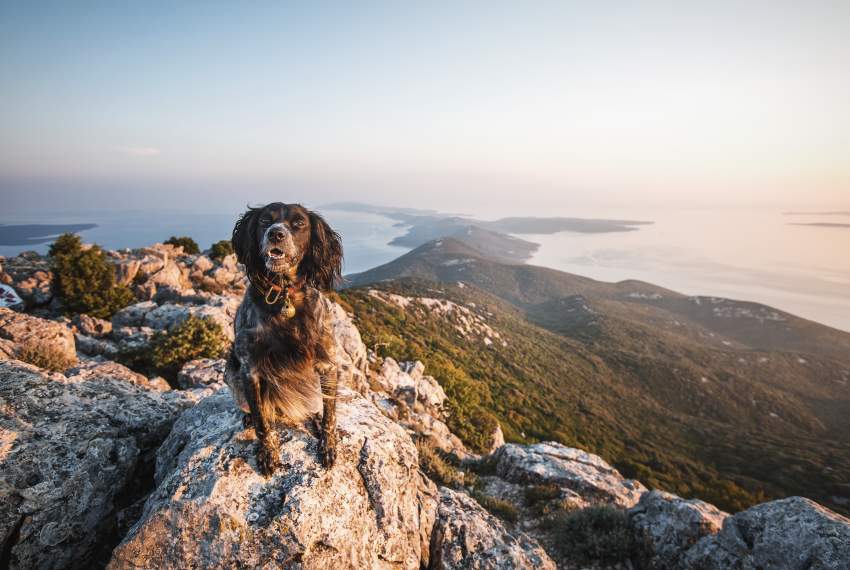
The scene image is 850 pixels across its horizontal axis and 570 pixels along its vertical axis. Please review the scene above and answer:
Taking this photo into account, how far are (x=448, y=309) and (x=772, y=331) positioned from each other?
168m

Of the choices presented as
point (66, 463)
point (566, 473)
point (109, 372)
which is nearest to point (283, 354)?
point (66, 463)

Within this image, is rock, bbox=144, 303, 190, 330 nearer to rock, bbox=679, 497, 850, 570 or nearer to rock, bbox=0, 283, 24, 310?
rock, bbox=0, 283, 24, 310

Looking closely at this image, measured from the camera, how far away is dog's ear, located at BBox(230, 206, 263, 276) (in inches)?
139

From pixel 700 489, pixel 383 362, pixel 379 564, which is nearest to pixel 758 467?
pixel 700 489

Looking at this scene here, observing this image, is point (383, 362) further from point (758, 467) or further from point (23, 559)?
point (758, 467)

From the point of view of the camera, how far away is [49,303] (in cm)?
1147

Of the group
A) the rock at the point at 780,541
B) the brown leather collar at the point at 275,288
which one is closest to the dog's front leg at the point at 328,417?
the brown leather collar at the point at 275,288

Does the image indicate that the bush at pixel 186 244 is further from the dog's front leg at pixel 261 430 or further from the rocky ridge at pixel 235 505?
the dog's front leg at pixel 261 430

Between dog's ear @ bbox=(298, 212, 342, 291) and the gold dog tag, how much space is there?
350mm

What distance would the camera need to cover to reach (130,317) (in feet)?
36.4

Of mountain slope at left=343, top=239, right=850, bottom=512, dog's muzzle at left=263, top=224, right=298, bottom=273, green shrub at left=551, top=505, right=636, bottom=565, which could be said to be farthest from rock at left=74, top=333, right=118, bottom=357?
mountain slope at left=343, top=239, right=850, bottom=512

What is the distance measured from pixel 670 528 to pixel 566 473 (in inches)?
138

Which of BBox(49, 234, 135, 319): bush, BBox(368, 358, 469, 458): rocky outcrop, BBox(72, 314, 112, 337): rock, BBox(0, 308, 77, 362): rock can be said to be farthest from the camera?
BBox(368, 358, 469, 458): rocky outcrop

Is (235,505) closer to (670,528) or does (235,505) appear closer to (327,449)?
(327,449)
